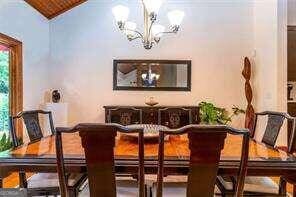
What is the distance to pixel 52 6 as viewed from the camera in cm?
572

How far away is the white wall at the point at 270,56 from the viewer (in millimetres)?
5109

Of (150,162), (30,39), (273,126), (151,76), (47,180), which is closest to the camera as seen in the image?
(150,162)

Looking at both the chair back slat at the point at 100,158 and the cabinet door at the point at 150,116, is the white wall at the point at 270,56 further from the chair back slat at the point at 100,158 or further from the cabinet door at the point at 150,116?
the chair back slat at the point at 100,158

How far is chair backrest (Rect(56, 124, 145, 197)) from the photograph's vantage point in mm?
1669

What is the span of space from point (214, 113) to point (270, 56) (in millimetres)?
1355

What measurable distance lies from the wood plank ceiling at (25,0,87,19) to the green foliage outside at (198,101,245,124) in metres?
3.07

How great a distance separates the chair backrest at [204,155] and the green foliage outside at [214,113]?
3.98 meters

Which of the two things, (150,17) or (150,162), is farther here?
(150,17)

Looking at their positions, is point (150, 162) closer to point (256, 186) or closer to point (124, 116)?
point (256, 186)

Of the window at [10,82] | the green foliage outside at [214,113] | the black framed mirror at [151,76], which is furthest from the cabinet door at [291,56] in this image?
the window at [10,82]

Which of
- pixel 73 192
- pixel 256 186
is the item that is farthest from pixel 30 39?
pixel 256 186

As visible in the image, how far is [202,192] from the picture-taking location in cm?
175

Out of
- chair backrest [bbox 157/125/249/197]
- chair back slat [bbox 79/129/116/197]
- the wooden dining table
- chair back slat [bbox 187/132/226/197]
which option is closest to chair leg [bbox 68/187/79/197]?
the wooden dining table

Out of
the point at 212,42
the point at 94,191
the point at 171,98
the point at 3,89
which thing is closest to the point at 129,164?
the point at 94,191
